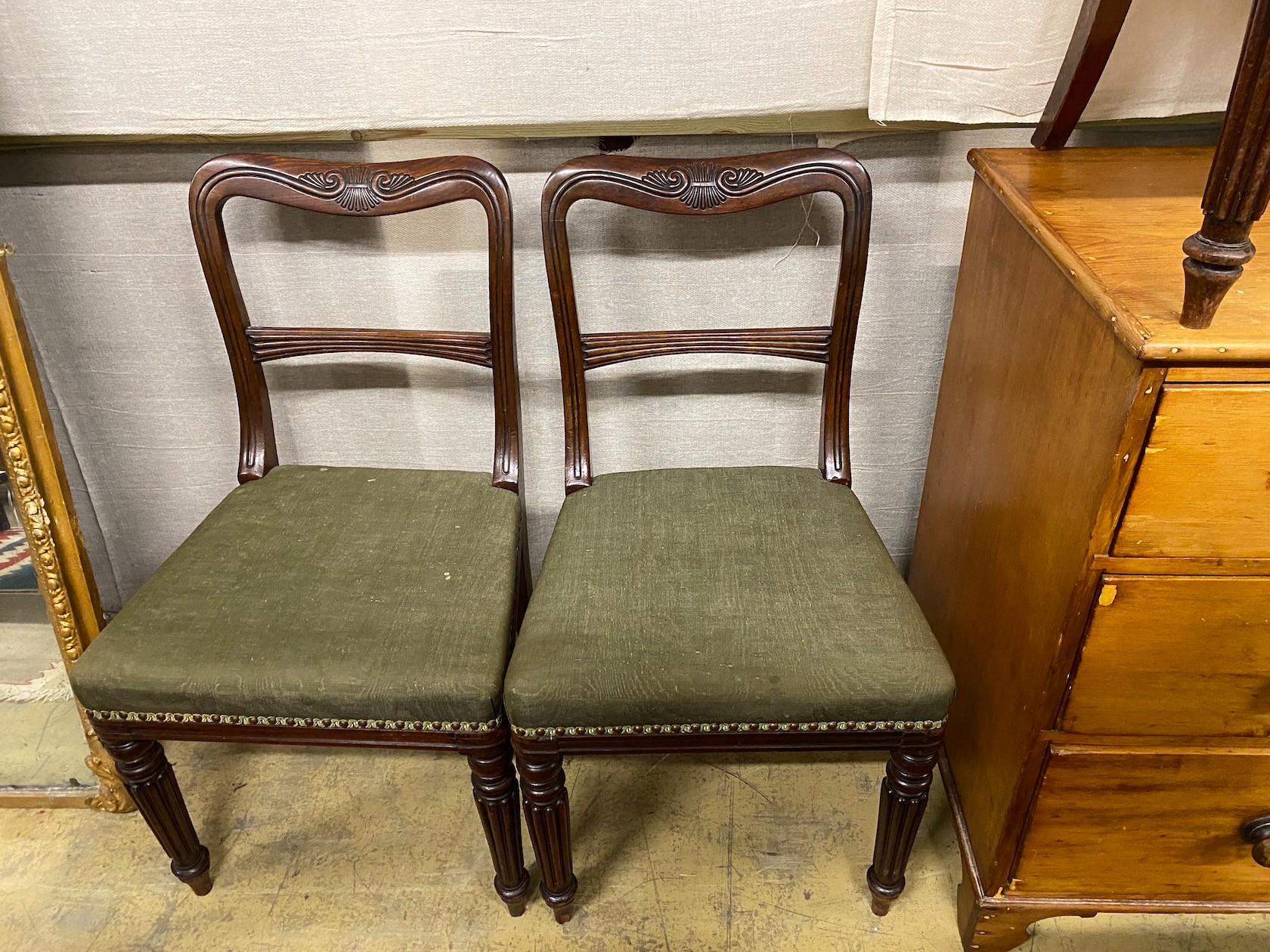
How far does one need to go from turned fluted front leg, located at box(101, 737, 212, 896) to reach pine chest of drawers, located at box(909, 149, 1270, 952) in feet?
3.55

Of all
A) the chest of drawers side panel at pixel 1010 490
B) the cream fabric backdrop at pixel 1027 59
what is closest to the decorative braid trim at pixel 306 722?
the chest of drawers side panel at pixel 1010 490

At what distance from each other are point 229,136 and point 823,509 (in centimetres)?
95

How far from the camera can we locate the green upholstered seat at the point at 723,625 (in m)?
1.02

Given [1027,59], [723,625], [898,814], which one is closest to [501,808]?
Result: [723,625]

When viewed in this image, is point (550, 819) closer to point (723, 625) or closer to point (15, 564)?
point (723, 625)

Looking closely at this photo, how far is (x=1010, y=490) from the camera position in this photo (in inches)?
43.0

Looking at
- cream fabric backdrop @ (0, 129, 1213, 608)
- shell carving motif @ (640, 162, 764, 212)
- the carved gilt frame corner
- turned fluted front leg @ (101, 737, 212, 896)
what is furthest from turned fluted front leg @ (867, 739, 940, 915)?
the carved gilt frame corner

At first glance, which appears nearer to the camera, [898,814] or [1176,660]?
[1176,660]

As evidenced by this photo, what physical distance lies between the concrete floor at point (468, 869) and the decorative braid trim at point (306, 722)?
0.40m

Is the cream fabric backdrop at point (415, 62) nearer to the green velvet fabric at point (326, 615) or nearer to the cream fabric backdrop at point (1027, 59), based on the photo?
the cream fabric backdrop at point (1027, 59)

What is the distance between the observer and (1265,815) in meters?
1.10

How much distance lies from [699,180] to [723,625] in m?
0.57

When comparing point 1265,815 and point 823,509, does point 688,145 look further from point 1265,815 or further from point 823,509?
point 1265,815

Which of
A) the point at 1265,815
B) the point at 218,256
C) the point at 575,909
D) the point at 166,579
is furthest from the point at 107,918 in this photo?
the point at 1265,815
